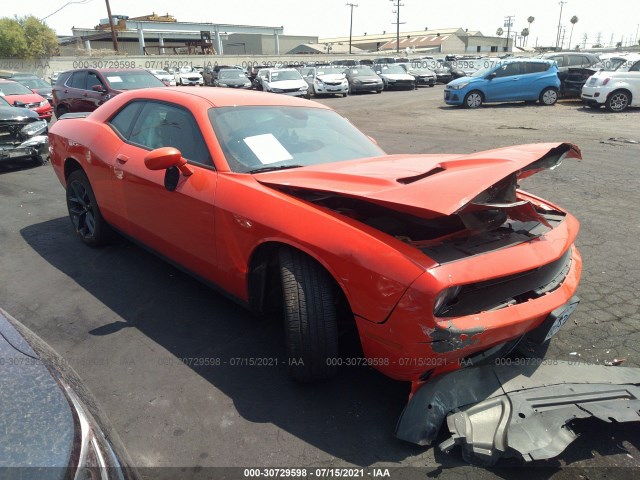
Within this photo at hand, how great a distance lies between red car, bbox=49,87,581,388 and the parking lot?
27cm

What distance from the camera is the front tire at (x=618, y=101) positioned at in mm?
14414

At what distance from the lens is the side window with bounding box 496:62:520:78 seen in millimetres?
16781

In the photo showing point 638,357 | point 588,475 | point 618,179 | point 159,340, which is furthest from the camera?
point 618,179

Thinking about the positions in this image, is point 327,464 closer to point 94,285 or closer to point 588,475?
point 588,475

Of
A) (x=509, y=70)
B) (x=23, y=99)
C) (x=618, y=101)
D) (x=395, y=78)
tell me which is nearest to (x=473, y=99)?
(x=509, y=70)

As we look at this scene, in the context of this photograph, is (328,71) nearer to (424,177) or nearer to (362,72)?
(362,72)

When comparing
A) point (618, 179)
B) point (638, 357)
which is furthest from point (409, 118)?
point (638, 357)

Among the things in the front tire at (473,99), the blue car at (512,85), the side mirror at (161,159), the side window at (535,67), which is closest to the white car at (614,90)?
the blue car at (512,85)

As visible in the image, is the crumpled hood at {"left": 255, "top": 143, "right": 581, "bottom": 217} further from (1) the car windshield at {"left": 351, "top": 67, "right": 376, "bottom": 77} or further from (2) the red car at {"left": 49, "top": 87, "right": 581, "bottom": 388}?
(1) the car windshield at {"left": 351, "top": 67, "right": 376, "bottom": 77}

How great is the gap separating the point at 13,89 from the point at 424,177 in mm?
15094

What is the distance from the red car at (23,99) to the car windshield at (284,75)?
10209 mm

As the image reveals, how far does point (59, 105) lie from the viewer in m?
12.5

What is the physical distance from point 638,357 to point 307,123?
8.94 ft

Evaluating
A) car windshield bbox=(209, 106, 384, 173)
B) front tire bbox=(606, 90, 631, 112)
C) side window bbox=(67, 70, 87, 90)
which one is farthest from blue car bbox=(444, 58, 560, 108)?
car windshield bbox=(209, 106, 384, 173)
